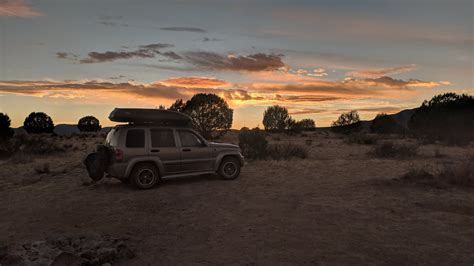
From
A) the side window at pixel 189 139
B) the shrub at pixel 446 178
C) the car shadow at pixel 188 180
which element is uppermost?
the side window at pixel 189 139

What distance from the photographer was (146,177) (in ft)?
35.3

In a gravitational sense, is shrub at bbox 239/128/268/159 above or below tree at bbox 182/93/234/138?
below

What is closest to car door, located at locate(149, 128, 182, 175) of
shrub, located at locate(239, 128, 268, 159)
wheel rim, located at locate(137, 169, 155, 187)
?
wheel rim, located at locate(137, 169, 155, 187)

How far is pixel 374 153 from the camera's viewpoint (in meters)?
20.1

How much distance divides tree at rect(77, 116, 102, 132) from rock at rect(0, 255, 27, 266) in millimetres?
70603

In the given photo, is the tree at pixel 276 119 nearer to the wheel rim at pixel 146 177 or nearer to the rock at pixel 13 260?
the wheel rim at pixel 146 177

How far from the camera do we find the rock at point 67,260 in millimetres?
5046

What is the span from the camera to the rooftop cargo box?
10500 mm

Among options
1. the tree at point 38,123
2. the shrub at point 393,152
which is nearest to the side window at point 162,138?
the shrub at point 393,152

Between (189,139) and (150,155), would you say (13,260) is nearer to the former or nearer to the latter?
(150,155)

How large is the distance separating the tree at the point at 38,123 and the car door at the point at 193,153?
57212 mm

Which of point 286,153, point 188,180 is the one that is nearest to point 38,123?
point 286,153

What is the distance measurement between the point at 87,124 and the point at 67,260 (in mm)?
70990

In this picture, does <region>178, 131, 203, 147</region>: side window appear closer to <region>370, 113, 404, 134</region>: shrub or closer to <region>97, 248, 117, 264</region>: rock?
<region>97, 248, 117, 264</region>: rock
